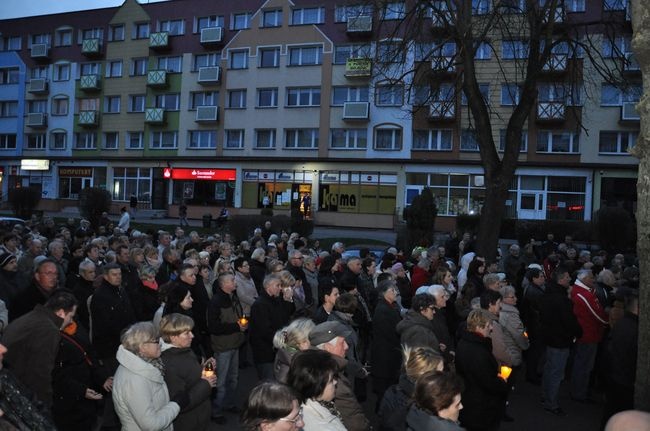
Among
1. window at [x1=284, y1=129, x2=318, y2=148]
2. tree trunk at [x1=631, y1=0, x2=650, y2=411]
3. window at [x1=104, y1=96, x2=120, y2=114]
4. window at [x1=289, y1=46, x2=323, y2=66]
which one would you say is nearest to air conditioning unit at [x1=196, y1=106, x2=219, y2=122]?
window at [x1=284, y1=129, x2=318, y2=148]

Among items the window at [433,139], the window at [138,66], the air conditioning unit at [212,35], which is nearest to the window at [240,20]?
the air conditioning unit at [212,35]

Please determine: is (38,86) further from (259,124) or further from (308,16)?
(308,16)

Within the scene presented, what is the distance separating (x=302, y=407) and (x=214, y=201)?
42.0 metres

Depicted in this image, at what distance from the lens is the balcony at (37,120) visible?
5031cm

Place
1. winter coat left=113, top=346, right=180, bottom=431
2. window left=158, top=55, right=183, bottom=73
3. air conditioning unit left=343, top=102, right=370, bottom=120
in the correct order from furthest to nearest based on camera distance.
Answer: window left=158, top=55, right=183, bottom=73, air conditioning unit left=343, top=102, right=370, bottom=120, winter coat left=113, top=346, right=180, bottom=431

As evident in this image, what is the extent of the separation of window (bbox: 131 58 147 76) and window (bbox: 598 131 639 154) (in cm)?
3417

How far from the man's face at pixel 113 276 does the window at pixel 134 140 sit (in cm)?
4283

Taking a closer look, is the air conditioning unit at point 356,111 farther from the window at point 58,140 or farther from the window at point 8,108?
the window at point 8,108

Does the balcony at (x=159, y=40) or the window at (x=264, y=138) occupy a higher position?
the balcony at (x=159, y=40)

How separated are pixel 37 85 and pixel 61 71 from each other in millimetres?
2503

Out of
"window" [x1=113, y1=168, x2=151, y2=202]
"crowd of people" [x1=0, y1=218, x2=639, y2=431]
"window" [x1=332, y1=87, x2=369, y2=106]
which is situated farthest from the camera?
"window" [x1=113, y1=168, x2=151, y2=202]

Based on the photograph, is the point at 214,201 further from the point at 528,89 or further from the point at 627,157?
the point at 528,89

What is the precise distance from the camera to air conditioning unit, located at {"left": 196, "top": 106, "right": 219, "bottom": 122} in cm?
4347

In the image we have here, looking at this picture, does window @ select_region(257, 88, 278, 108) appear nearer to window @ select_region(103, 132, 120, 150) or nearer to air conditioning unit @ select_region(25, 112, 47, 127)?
window @ select_region(103, 132, 120, 150)
